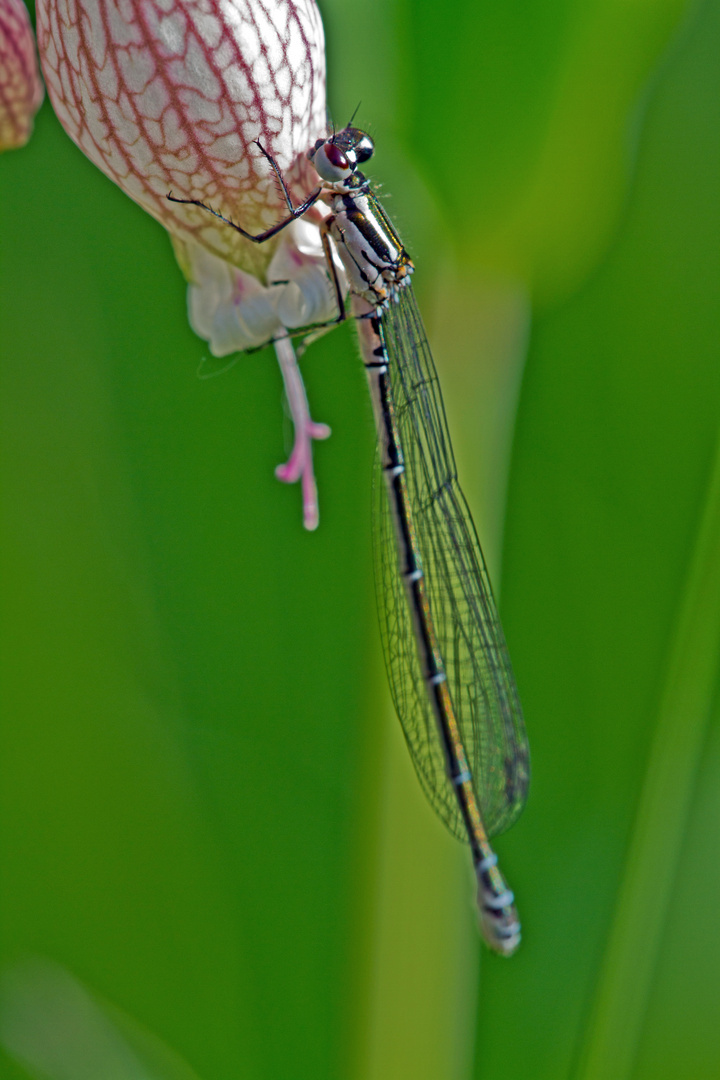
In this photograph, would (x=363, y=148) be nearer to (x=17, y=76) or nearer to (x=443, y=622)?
(x=17, y=76)

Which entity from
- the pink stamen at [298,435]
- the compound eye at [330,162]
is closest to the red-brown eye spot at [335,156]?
the compound eye at [330,162]

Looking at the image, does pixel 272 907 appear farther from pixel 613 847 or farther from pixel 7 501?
pixel 7 501

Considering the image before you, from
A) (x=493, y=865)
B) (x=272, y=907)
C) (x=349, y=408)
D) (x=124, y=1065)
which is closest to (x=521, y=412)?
(x=349, y=408)

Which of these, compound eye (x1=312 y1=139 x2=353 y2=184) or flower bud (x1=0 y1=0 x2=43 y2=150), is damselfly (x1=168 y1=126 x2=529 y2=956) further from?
flower bud (x1=0 y1=0 x2=43 y2=150)

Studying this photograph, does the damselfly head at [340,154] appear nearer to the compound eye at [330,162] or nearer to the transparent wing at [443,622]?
the compound eye at [330,162]

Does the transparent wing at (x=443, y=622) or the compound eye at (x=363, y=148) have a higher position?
the compound eye at (x=363, y=148)

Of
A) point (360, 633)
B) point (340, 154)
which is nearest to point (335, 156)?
point (340, 154)
